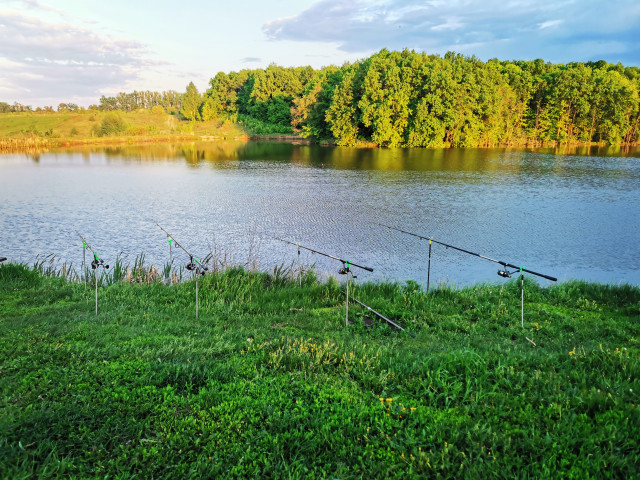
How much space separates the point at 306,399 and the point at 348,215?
1709 centimetres

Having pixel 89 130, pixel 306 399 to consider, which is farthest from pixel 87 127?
pixel 306 399

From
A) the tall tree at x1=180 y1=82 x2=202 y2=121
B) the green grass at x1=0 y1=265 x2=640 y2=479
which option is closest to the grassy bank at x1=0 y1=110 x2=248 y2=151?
the tall tree at x1=180 y1=82 x2=202 y2=121

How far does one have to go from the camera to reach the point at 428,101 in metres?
58.7

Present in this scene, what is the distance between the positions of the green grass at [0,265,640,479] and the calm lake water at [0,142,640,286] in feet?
21.5

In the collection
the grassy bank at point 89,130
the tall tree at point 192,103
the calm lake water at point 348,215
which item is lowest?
the calm lake water at point 348,215

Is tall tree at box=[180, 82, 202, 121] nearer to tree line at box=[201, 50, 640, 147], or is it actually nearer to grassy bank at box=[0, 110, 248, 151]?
grassy bank at box=[0, 110, 248, 151]

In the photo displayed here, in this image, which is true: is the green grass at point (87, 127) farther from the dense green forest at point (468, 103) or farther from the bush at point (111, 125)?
the dense green forest at point (468, 103)

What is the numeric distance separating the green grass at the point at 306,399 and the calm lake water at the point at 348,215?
21.5 feet

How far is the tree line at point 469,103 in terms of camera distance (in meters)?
60.9

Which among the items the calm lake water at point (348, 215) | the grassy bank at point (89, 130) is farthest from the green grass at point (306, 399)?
the grassy bank at point (89, 130)

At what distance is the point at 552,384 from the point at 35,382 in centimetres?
569

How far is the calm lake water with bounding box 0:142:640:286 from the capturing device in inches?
582

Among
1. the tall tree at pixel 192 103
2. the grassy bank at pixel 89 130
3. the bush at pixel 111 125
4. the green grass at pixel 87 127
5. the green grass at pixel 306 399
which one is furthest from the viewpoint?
the tall tree at pixel 192 103

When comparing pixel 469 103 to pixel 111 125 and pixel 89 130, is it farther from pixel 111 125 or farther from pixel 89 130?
pixel 89 130
